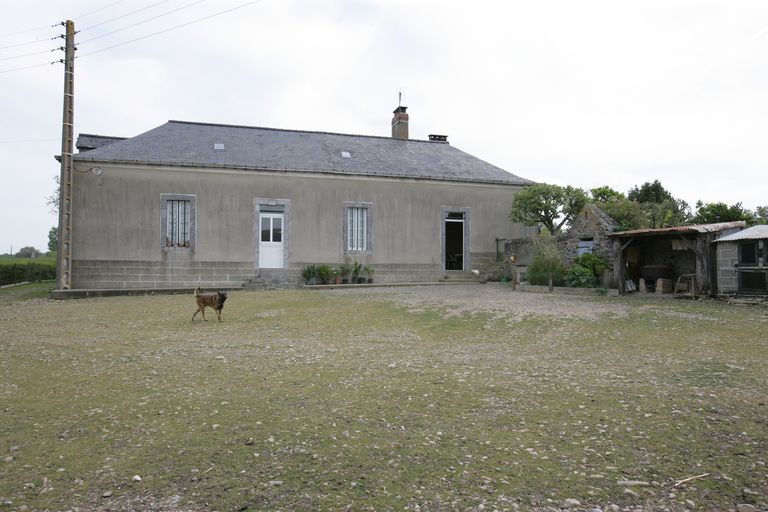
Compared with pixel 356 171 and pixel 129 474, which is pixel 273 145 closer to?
pixel 356 171

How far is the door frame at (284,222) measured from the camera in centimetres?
1645

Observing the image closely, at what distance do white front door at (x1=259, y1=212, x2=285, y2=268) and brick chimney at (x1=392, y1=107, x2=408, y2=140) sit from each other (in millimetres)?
7185

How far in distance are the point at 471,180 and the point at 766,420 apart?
15203 mm

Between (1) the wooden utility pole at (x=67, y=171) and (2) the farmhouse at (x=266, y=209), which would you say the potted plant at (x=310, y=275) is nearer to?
A: (2) the farmhouse at (x=266, y=209)

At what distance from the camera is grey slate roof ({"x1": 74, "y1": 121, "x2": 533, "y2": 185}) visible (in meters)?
15.9

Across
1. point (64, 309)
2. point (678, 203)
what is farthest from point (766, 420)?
A: point (678, 203)

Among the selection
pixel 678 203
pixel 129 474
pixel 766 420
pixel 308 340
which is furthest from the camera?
pixel 678 203

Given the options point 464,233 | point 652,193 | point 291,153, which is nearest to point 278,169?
point 291,153

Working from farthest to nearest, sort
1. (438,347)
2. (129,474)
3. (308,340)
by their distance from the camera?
(308,340) → (438,347) → (129,474)

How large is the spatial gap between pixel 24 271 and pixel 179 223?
34.8ft

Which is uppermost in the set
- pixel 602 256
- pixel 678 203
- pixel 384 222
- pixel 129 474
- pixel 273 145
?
pixel 273 145

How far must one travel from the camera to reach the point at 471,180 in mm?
18188

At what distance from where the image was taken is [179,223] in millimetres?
15930

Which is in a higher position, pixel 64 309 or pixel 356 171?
pixel 356 171
